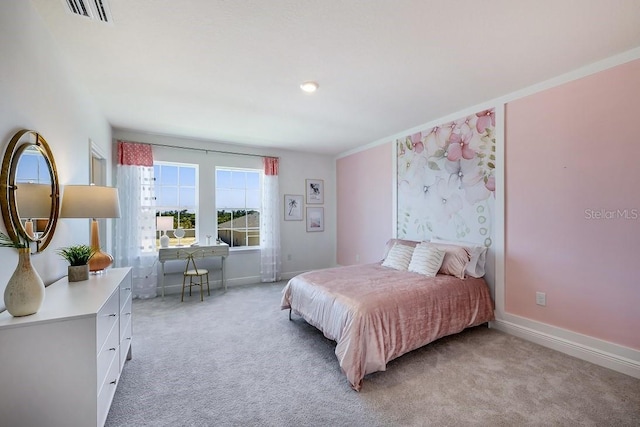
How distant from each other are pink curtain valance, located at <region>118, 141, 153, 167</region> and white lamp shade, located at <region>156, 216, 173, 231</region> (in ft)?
2.70

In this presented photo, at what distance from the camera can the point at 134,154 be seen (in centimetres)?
412

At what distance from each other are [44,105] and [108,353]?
1638 mm

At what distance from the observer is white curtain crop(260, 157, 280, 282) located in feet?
16.7

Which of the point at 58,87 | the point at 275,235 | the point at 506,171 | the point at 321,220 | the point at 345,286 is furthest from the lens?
the point at 321,220

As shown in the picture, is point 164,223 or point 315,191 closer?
point 164,223

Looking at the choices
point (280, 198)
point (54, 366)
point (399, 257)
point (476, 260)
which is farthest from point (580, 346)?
point (280, 198)

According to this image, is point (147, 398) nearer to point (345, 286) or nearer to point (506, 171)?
point (345, 286)

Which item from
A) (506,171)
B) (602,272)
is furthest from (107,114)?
(602,272)

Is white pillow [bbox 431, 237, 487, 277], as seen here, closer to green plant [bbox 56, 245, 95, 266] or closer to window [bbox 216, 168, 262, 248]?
green plant [bbox 56, 245, 95, 266]

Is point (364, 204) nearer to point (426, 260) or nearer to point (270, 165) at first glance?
point (270, 165)

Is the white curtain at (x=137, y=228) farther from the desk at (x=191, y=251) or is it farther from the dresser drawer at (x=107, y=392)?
the dresser drawer at (x=107, y=392)

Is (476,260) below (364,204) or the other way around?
below

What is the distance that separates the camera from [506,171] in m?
3.01

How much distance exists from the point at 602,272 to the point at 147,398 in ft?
12.0
